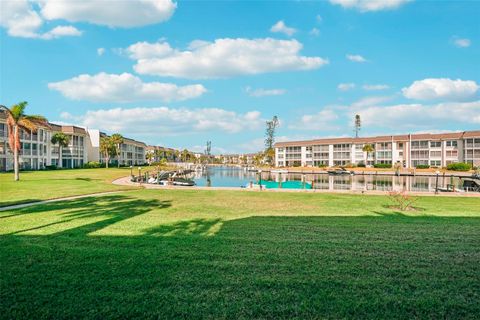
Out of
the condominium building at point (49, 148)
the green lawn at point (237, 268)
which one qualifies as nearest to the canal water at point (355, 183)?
the green lawn at point (237, 268)

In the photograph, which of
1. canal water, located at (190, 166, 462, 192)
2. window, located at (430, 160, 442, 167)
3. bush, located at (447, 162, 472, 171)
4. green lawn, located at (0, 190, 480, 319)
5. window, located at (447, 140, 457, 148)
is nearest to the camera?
green lawn, located at (0, 190, 480, 319)

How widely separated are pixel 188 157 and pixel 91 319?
164 m

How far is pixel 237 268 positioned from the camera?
19.2 ft

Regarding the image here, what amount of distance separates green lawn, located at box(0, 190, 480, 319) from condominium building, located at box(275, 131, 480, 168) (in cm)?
7220

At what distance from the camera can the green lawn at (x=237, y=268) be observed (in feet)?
14.2

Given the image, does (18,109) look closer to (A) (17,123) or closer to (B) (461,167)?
(A) (17,123)

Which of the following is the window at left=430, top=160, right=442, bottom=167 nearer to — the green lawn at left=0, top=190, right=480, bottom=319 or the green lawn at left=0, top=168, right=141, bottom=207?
the green lawn at left=0, top=168, right=141, bottom=207

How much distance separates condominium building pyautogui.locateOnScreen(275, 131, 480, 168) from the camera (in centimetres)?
6956

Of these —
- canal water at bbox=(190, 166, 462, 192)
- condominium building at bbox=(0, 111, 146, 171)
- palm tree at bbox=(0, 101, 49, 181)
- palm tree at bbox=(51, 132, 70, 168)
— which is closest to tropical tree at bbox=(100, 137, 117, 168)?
condominium building at bbox=(0, 111, 146, 171)

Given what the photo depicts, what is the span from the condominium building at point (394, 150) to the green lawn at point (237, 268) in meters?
72.2

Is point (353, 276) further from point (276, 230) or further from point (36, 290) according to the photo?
point (36, 290)

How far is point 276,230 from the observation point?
933 cm

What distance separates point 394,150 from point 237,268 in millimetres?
83032

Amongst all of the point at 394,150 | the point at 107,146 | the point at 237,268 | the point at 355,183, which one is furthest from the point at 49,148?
the point at 394,150
